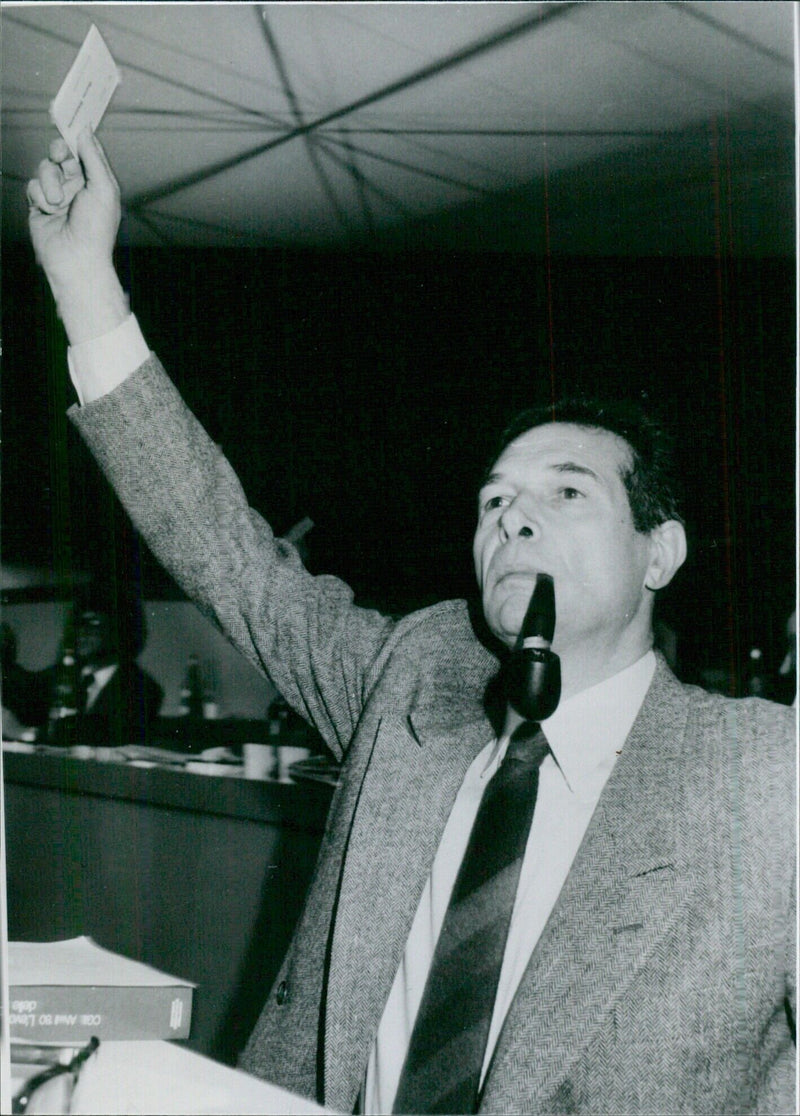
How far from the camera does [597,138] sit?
2424 mm

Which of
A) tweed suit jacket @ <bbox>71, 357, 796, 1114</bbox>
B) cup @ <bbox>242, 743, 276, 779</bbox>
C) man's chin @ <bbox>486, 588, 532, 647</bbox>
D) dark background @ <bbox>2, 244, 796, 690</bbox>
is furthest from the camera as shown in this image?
dark background @ <bbox>2, 244, 796, 690</bbox>

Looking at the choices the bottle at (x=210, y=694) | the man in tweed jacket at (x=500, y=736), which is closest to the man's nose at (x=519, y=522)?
the man in tweed jacket at (x=500, y=736)

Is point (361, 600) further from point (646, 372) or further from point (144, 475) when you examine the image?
point (144, 475)

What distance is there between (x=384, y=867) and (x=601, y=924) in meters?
0.29

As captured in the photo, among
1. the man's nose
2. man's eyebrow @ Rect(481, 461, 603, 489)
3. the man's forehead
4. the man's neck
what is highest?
the man's forehead

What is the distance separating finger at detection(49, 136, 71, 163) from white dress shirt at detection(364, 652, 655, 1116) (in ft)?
3.22

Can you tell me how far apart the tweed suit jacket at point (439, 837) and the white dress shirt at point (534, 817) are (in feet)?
0.06

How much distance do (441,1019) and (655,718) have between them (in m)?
0.43

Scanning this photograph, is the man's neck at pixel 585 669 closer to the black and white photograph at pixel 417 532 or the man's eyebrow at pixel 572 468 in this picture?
the black and white photograph at pixel 417 532

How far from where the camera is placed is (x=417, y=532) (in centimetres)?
449

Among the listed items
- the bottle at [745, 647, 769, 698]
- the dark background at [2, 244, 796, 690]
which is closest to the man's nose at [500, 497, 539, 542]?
the dark background at [2, 244, 796, 690]

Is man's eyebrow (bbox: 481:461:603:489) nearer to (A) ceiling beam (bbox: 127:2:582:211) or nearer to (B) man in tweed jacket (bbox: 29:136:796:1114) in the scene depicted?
(B) man in tweed jacket (bbox: 29:136:796:1114)

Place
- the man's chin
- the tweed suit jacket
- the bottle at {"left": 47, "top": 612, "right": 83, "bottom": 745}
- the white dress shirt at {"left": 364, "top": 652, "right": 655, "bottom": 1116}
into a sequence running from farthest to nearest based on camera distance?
the bottle at {"left": 47, "top": 612, "right": 83, "bottom": 745}, the man's chin, the white dress shirt at {"left": 364, "top": 652, "right": 655, "bottom": 1116}, the tweed suit jacket

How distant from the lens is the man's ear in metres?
1.32
